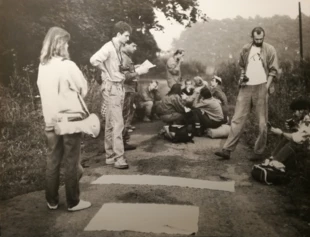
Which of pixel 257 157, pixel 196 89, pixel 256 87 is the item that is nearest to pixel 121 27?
pixel 256 87

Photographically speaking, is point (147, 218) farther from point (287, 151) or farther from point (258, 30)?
point (258, 30)

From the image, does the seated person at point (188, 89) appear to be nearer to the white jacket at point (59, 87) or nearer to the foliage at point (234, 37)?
the foliage at point (234, 37)

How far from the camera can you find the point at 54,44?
3.36 meters

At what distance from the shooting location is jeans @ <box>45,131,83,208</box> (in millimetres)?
3490

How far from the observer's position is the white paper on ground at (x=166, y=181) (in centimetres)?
418

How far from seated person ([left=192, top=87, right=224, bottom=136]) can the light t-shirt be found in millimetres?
1559

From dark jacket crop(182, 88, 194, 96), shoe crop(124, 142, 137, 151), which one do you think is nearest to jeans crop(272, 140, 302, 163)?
shoe crop(124, 142, 137, 151)

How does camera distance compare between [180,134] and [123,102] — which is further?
[180,134]

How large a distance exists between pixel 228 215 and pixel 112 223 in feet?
3.47

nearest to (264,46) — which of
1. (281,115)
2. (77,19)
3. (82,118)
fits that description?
(281,115)

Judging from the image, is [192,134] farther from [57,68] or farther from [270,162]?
[57,68]

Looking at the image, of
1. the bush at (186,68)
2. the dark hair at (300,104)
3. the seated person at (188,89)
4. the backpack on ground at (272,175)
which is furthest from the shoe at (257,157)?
the seated person at (188,89)

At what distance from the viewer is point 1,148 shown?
13.9ft

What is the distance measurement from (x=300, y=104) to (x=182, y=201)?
175cm
